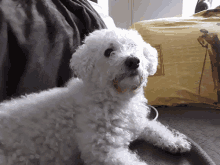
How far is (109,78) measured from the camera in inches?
23.0

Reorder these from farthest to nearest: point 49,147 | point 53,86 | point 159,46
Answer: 1. point 159,46
2. point 53,86
3. point 49,147

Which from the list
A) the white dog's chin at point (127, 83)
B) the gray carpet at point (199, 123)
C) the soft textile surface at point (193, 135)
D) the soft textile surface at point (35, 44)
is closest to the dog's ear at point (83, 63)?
the white dog's chin at point (127, 83)

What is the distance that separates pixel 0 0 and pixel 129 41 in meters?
0.67

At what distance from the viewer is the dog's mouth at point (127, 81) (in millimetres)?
563

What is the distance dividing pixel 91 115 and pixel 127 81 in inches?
7.3

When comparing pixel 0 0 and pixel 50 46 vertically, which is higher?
pixel 0 0

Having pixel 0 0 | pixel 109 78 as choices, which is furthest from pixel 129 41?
pixel 0 0

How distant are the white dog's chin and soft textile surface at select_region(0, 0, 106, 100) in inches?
15.4

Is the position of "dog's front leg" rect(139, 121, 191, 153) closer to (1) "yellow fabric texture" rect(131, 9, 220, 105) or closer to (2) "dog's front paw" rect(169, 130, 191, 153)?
(2) "dog's front paw" rect(169, 130, 191, 153)

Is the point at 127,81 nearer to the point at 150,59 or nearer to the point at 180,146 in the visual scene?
the point at 150,59

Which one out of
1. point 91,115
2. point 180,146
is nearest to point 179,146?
point 180,146

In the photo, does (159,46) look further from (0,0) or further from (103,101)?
(0,0)

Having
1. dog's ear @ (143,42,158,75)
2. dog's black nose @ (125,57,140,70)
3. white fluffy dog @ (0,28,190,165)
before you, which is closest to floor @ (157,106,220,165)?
white fluffy dog @ (0,28,190,165)

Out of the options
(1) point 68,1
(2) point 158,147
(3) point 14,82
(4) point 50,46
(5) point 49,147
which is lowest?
(2) point 158,147
